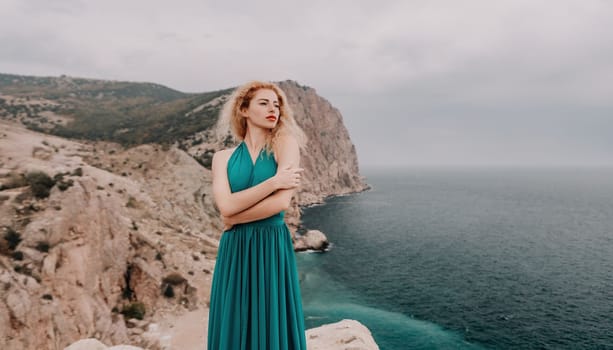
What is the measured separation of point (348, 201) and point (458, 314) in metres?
94.8

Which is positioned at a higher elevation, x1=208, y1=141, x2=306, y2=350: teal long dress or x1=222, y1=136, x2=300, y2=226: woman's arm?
x1=222, y1=136, x2=300, y2=226: woman's arm

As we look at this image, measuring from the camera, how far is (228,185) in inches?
161

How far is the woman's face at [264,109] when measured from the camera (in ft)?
14.2

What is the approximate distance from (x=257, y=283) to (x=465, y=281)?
56.0 metres

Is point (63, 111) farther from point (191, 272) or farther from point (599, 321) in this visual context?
point (599, 321)

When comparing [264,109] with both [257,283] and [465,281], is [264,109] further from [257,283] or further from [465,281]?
[465,281]

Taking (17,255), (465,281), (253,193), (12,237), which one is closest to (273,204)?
(253,193)

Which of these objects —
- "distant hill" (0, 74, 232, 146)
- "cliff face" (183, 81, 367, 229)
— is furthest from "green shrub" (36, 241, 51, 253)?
"cliff face" (183, 81, 367, 229)

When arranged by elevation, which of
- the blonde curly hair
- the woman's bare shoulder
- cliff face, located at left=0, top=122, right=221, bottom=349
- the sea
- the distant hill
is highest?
the distant hill

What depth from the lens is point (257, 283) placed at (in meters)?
3.95

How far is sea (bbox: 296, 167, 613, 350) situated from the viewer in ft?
124

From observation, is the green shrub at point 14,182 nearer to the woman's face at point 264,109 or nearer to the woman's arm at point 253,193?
the woman's face at point 264,109

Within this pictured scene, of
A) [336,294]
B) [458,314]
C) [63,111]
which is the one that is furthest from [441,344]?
[63,111]

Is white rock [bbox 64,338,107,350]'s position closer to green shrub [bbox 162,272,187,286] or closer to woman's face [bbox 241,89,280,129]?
woman's face [bbox 241,89,280,129]
